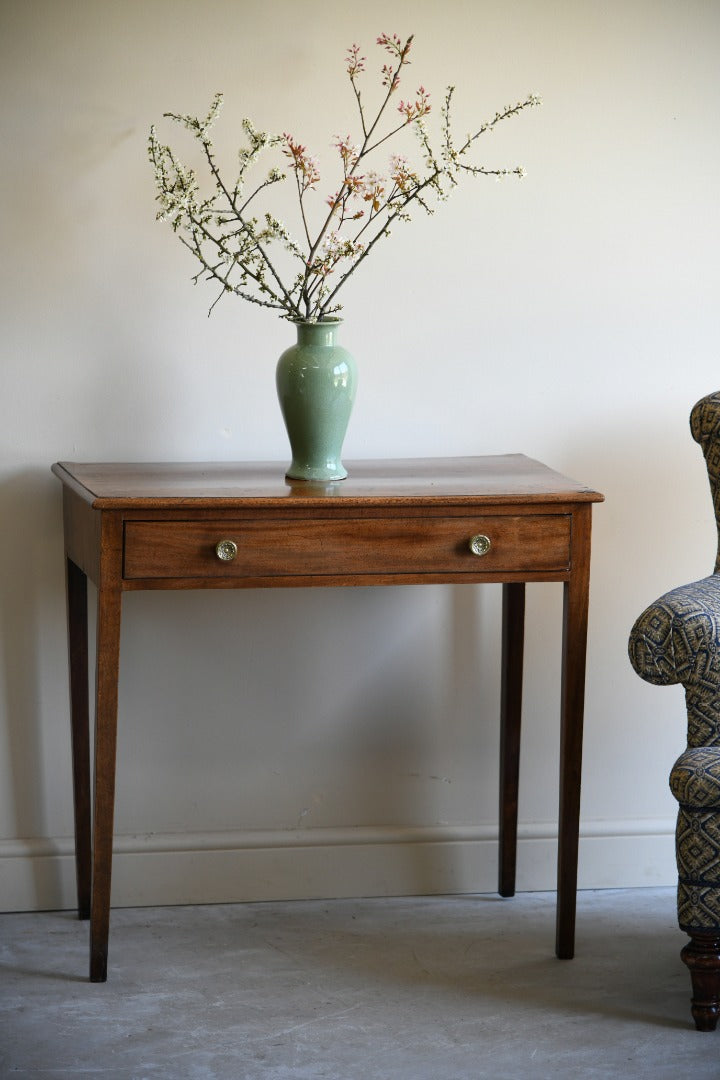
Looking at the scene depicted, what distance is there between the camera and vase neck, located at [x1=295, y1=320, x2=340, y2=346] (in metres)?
2.01

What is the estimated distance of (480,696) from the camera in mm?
2428

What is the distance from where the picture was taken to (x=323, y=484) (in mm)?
2014

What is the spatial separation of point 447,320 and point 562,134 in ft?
1.33

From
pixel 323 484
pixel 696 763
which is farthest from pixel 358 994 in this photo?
pixel 323 484

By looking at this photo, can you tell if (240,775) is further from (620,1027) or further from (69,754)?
(620,1027)

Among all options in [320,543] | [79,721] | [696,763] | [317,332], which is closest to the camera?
[696,763]

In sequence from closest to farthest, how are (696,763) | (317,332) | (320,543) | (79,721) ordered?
(696,763) < (320,543) < (317,332) < (79,721)

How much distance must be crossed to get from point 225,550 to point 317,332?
0.40 m

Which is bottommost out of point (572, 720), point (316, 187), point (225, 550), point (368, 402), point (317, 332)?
point (572, 720)

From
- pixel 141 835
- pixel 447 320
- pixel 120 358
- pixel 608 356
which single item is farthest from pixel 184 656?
pixel 608 356

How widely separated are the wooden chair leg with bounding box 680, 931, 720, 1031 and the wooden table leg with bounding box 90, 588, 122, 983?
0.90 meters

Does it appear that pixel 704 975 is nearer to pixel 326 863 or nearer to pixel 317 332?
pixel 326 863

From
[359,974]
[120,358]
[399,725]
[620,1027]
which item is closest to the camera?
[620,1027]

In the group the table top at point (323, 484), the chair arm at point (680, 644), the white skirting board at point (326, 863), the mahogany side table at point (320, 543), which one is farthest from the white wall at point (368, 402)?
the chair arm at point (680, 644)
